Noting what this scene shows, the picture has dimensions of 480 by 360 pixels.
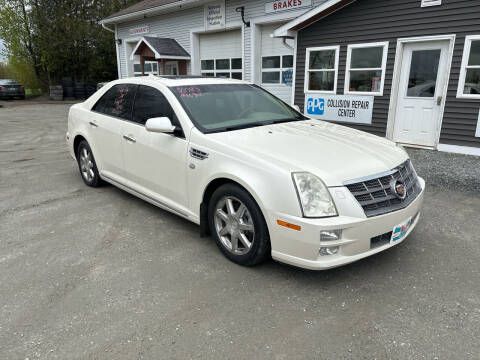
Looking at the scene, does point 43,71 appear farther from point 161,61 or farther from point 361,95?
point 361,95

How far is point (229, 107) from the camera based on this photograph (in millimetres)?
4039

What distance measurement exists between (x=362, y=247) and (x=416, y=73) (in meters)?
6.92

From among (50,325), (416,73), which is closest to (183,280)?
(50,325)

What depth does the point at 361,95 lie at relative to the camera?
9320 mm

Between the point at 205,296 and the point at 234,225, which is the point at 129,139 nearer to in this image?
the point at 234,225

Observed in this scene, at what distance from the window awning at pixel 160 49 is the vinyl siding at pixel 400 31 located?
6.00 meters

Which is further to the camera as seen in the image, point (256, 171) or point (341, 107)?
point (341, 107)

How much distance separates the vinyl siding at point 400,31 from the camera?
24.8 ft

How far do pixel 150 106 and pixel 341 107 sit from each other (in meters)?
6.72

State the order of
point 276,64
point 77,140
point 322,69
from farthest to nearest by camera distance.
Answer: point 276,64
point 322,69
point 77,140

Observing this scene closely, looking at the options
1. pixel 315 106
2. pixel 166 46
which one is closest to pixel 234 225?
pixel 315 106

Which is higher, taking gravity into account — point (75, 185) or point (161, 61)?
point (161, 61)

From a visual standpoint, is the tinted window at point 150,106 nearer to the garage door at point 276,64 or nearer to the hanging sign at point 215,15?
the garage door at point 276,64

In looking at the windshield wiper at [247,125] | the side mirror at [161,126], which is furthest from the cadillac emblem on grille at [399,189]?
the side mirror at [161,126]
